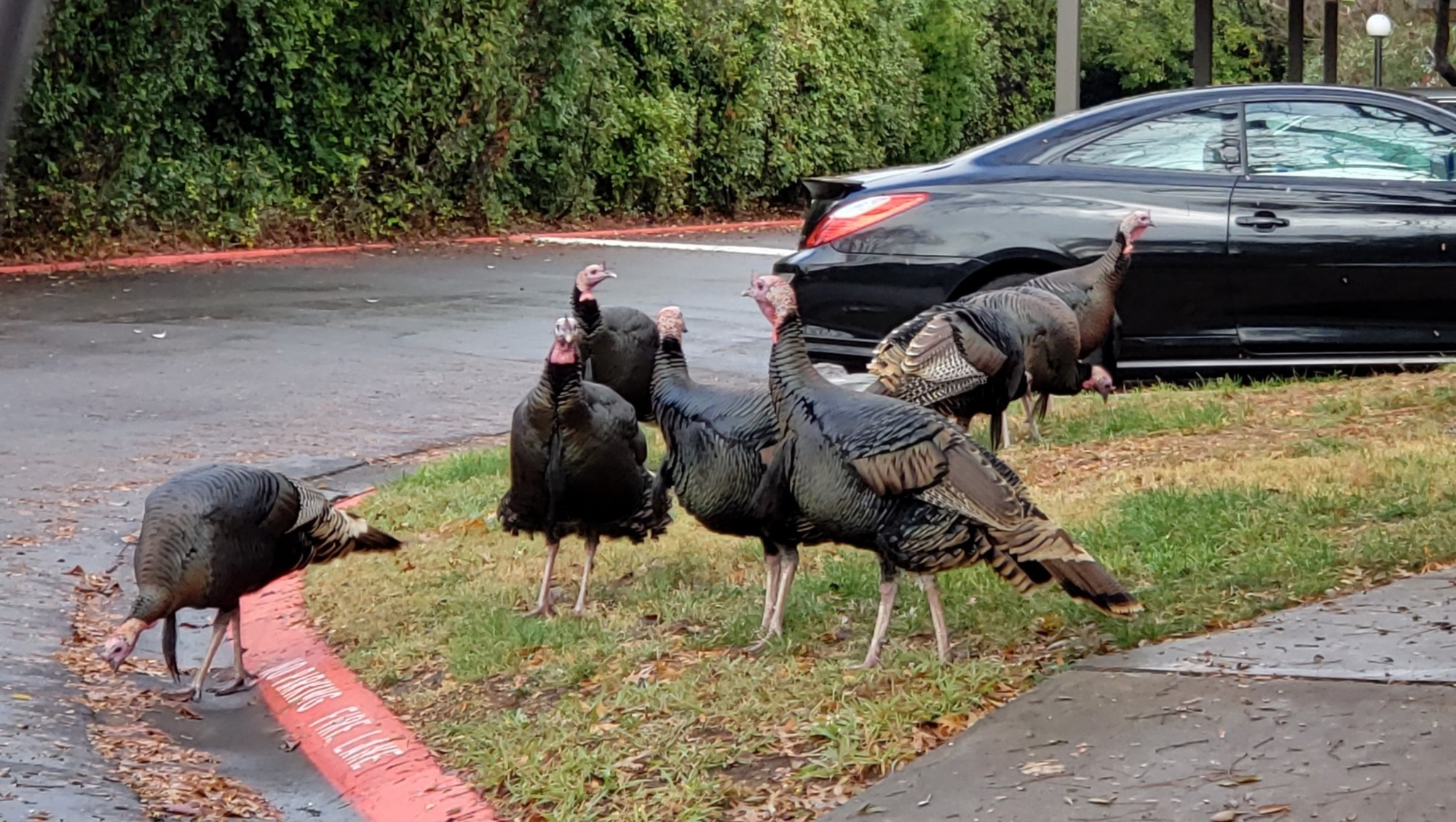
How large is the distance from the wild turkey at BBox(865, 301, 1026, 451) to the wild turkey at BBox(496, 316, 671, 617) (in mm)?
1321

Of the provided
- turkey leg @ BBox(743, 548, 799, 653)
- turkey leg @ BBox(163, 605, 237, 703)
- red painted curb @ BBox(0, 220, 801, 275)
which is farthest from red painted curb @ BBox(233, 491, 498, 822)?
red painted curb @ BBox(0, 220, 801, 275)

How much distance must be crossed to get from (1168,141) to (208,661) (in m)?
5.64

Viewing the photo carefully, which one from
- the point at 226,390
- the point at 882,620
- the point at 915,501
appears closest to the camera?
the point at 915,501

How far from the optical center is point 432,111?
20828 millimetres

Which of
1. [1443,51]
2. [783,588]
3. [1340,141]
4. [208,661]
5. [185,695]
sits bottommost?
[185,695]

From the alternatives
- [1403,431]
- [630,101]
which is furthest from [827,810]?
[630,101]

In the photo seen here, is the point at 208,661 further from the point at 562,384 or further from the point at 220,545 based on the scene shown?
the point at 562,384

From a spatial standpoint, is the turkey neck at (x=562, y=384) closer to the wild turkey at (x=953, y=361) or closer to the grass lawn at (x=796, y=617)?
the grass lawn at (x=796, y=617)

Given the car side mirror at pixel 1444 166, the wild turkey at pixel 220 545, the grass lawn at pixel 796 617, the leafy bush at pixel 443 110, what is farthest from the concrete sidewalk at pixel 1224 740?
the leafy bush at pixel 443 110

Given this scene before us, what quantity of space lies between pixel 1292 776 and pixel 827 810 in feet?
3.55

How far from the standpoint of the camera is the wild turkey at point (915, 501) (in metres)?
5.11

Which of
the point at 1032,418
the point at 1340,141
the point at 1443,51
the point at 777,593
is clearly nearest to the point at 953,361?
the point at 1032,418

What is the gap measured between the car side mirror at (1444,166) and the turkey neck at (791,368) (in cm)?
511

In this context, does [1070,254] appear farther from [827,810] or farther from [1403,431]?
[827,810]
